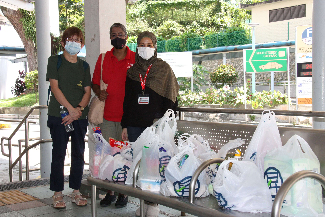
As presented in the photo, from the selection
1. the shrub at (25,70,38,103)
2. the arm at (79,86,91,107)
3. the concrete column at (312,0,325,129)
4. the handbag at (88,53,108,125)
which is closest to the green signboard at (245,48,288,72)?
the concrete column at (312,0,325,129)

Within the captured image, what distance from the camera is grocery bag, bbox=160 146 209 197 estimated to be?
81.7 inches

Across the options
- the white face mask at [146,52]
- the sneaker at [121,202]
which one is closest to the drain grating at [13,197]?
the sneaker at [121,202]

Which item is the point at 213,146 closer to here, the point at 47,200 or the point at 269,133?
the point at 269,133

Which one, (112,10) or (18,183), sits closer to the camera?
(112,10)

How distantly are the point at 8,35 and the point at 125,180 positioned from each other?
111 ft

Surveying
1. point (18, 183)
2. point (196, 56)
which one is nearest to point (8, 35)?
point (196, 56)

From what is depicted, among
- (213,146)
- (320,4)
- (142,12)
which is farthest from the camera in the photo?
(142,12)

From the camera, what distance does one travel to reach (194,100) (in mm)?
17109

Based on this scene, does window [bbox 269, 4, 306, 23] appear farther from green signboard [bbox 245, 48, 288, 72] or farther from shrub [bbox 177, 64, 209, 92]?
green signboard [bbox 245, 48, 288, 72]

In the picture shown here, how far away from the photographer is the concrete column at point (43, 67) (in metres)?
5.40

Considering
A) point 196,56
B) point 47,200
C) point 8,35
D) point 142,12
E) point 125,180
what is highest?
point 142,12

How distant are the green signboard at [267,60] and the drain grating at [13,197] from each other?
39.4 ft

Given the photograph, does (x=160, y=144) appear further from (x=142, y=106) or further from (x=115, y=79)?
(x=115, y=79)

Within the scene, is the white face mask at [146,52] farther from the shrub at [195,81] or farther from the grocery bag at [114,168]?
the shrub at [195,81]
